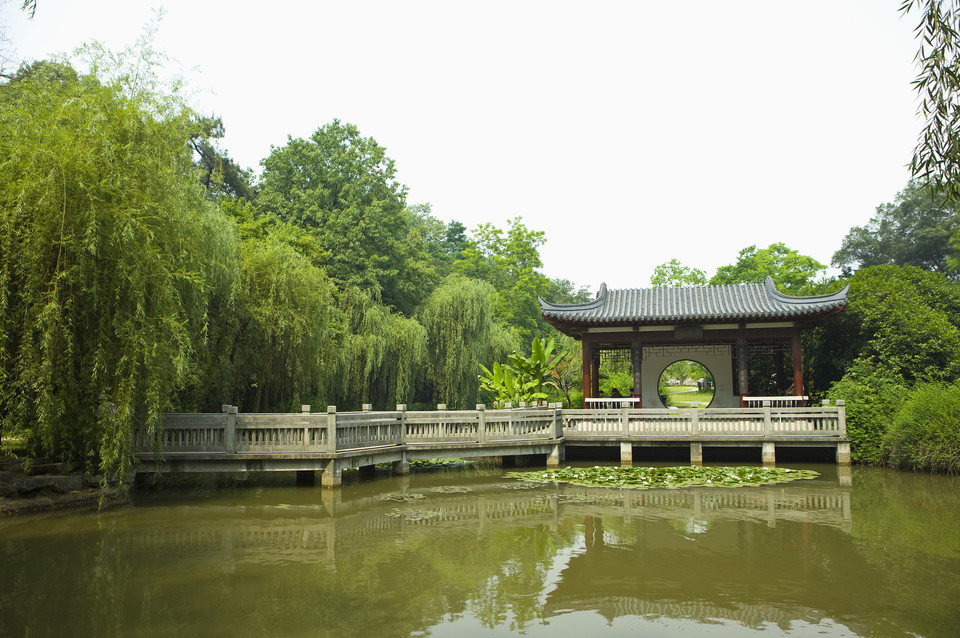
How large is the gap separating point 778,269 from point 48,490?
33.9 m

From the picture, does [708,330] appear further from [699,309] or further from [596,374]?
[596,374]

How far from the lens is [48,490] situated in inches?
361

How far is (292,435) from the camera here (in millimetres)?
11023

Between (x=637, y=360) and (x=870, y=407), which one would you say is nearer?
(x=870, y=407)

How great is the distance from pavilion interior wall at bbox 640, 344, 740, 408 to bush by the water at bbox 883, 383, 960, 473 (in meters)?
5.10

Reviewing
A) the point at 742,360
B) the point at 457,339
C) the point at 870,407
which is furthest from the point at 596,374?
the point at 870,407

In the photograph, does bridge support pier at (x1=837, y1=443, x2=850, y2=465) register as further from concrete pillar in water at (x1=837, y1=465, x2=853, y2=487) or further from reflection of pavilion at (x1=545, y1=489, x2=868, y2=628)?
reflection of pavilion at (x1=545, y1=489, x2=868, y2=628)

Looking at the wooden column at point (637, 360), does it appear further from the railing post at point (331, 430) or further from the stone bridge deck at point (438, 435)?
the railing post at point (331, 430)

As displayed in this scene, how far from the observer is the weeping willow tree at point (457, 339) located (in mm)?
21625

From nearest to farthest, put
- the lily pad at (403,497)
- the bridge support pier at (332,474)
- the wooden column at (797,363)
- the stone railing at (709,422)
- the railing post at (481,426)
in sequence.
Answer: the lily pad at (403,497), the bridge support pier at (332,474), the railing post at (481,426), the stone railing at (709,422), the wooden column at (797,363)

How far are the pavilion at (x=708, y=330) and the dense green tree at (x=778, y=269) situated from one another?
15929 millimetres

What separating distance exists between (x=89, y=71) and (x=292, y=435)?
252 inches

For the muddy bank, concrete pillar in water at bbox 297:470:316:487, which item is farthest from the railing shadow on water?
concrete pillar in water at bbox 297:470:316:487

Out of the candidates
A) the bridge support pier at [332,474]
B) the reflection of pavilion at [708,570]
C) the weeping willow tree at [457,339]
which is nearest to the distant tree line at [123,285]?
the bridge support pier at [332,474]
